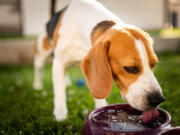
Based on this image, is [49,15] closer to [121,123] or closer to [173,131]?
[121,123]

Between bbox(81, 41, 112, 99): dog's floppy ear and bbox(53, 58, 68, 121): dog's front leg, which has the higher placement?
bbox(81, 41, 112, 99): dog's floppy ear

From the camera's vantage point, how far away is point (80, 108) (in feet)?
10.3

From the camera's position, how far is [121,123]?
1.90 metres

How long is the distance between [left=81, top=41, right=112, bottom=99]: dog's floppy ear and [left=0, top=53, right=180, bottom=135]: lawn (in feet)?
1.75

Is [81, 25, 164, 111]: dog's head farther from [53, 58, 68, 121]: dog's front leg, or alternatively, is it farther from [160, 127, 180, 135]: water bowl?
[53, 58, 68, 121]: dog's front leg

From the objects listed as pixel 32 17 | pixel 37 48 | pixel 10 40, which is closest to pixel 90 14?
pixel 37 48

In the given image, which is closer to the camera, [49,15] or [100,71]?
[100,71]

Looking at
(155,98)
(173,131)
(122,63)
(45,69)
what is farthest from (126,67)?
(45,69)

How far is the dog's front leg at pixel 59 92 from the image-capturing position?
2.83 m

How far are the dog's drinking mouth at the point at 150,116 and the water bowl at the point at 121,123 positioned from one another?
0.03m

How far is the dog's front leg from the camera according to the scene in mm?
2830

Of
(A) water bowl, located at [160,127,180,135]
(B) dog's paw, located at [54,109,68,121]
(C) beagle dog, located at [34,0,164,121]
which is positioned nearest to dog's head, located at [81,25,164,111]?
(C) beagle dog, located at [34,0,164,121]

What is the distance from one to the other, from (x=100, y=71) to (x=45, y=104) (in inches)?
60.3

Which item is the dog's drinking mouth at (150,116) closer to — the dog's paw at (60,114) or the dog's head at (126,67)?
the dog's head at (126,67)
